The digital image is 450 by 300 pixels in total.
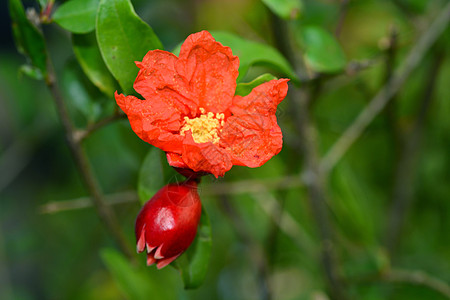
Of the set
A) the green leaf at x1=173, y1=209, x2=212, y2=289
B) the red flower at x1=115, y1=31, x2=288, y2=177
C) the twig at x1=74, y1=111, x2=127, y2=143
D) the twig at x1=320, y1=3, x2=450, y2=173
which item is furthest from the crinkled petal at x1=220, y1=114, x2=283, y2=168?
the twig at x1=320, y1=3, x2=450, y2=173

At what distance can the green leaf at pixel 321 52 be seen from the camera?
0.89 m

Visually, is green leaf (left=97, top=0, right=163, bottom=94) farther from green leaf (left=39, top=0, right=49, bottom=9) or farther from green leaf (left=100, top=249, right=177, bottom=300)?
green leaf (left=100, top=249, right=177, bottom=300)

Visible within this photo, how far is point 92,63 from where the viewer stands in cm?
78

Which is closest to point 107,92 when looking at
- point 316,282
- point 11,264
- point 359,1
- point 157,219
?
point 157,219

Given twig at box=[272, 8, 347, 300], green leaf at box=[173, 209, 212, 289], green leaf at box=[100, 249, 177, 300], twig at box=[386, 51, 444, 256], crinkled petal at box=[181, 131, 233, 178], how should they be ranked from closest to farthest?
crinkled petal at box=[181, 131, 233, 178], green leaf at box=[173, 209, 212, 289], green leaf at box=[100, 249, 177, 300], twig at box=[272, 8, 347, 300], twig at box=[386, 51, 444, 256]

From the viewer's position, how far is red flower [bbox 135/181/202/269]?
61cm

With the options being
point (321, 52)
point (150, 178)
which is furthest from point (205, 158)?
point (321, 52)

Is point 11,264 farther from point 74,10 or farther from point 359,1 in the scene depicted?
point 359,1

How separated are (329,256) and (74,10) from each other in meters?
0.75

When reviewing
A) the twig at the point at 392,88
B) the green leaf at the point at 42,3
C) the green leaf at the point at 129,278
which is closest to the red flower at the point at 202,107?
the green leaf at the point at 42,3

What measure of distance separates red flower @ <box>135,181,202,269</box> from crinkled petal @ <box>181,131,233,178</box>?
0.06 metres

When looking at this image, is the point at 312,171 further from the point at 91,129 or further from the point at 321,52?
the point at 91,129

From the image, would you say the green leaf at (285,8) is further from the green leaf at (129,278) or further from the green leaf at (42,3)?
the green leaf at (129,278)

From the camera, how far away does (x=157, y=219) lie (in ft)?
2.01
